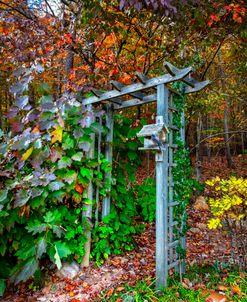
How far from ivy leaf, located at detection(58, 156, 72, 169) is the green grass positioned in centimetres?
143

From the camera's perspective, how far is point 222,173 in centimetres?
920

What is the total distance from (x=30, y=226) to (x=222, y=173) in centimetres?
766

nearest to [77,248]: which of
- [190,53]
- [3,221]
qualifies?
[3,221]

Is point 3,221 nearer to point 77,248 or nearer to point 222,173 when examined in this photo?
point 77,248

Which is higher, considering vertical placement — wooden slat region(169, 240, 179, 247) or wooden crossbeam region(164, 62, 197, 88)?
wooden crossbeam region(164, 62, 197, 88)

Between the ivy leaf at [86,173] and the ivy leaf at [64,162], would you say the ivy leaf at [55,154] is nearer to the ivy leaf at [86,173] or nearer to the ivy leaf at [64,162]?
the ivy leaf at [64,162]

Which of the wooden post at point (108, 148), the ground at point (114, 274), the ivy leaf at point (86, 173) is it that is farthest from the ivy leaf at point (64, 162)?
the ground at point (114, 274)

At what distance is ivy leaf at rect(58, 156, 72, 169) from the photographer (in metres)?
3.10

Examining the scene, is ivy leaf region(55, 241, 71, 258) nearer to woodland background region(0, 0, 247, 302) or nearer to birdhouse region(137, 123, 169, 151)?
woodland background region(0, 0, 247, 302)

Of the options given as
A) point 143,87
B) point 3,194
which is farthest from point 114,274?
point 143,87

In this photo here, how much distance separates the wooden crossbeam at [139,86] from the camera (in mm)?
2732

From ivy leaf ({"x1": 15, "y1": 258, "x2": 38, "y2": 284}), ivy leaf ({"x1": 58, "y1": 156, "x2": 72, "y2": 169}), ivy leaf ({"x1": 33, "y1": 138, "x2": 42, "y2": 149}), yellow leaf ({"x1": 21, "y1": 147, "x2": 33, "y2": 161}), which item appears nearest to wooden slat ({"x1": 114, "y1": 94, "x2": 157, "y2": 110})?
ivy leaf ({"x1": 58, "y1": 156, "x2": 72, "y2": 169})

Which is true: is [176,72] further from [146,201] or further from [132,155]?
[146,201]

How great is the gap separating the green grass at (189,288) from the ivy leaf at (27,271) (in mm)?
756
